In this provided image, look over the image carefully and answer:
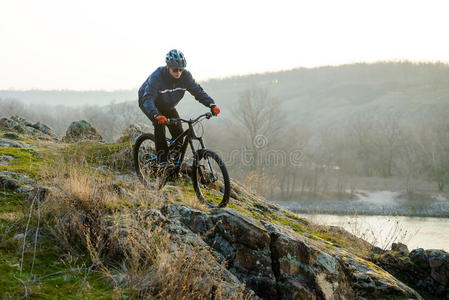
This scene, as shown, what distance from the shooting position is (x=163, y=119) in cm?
569

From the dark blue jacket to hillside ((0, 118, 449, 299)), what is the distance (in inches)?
60.2

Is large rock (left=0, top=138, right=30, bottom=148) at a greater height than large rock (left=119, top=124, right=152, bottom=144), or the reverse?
large rock (left=119, top=124, right=152, bottom=144)

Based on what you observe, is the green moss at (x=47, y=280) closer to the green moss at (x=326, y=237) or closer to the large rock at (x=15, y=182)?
the large rock at (x=15, y=182)

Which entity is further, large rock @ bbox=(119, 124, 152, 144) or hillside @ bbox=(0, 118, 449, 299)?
large rock @ bbox=(119, 124, 152, 144)

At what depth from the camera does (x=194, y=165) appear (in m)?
6.04

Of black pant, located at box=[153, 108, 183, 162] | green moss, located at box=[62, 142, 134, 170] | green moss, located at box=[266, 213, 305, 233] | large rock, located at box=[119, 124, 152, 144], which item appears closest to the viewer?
black pant, located at box=[153, 108, 183, 162]

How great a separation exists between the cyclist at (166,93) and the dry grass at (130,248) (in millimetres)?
1569

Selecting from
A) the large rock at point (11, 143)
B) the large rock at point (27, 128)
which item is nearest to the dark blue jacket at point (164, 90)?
the large rock at point (11, 143)

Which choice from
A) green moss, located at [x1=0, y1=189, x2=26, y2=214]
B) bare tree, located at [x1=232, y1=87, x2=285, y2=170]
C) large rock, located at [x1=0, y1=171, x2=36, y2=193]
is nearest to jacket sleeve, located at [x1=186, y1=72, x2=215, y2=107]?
large rock, located at [x1=0, y1=171, x2=36, y2=193]

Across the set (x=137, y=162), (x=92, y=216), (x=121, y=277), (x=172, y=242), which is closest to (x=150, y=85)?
(x=137, y=162)

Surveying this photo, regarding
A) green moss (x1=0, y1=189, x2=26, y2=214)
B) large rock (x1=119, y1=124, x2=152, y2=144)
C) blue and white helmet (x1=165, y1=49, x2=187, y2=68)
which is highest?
blue and white helmet (x1=165, y1=49, x2=187, y2=68)

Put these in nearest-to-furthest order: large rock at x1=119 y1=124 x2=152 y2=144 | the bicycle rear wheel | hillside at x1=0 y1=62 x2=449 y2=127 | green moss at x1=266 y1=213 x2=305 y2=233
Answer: the bicycle rear wheel
green moss at x1=266 y1=213 x2=305 y2=233
large rock at x1=119 y1=124 x2=152 y2=144
hillside at x1=0 y1=62 x2=449 y2=127

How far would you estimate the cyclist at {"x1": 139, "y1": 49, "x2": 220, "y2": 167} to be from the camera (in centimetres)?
621

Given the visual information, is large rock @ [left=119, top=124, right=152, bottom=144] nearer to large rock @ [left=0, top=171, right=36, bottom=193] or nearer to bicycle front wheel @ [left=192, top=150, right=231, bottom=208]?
large rock @ [left=0, top=171, right=36, bottom=193]
